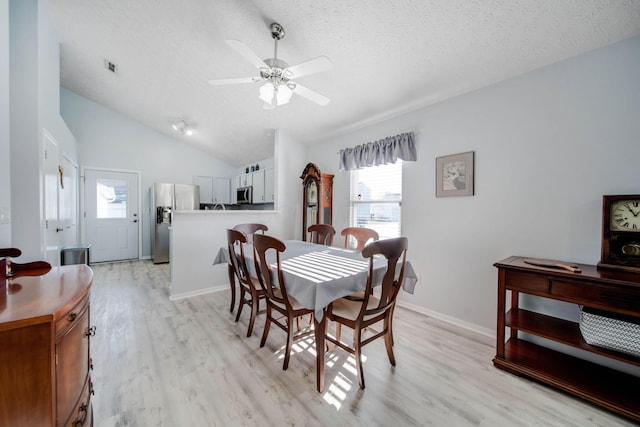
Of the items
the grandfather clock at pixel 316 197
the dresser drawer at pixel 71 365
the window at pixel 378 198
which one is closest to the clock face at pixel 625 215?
the window at pixel 378 198

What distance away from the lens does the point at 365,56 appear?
2311 millimetres

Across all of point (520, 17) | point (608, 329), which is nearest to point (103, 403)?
point (608, 329)

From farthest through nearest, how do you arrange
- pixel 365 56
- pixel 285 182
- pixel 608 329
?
1. pixel 285 182
2. pixel 365 56
3. pixel 608 329

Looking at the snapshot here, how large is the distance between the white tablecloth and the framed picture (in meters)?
1.05

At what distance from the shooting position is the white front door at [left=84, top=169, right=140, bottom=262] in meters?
5.08

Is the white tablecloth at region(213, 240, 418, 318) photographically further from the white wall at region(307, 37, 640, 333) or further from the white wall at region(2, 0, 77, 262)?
the white wall at region(2, 0, 77, 262)

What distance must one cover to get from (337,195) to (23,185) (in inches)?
130

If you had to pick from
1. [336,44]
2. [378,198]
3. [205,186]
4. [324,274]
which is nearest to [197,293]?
[324,274]

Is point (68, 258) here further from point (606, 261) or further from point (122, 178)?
point (606, 261)

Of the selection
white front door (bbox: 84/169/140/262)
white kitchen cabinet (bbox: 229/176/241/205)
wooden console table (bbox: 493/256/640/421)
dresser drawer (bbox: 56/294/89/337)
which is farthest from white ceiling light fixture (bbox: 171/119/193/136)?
wooden console table (bbox: 493/256/640/421)

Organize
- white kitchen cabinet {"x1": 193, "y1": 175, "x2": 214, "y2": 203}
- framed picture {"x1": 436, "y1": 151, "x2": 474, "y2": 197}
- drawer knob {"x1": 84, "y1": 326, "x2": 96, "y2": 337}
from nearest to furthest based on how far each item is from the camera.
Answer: drawer knob {"x1": 84, "y1": 326, "x2": 96, "y2": 337} → framed picture {"x1": 436, "y1": 151, "x2": 474, "y2": 197} → white kitchen cabinet {"x1": 193, "y1": 175, "x2": 214, "y2": 203}

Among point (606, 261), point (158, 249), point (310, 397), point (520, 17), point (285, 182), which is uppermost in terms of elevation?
point (520, 17)

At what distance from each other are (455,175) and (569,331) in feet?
4.90

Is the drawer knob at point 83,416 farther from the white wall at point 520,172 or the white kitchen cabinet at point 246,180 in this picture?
the white kitchen cabinet at point 246,180
